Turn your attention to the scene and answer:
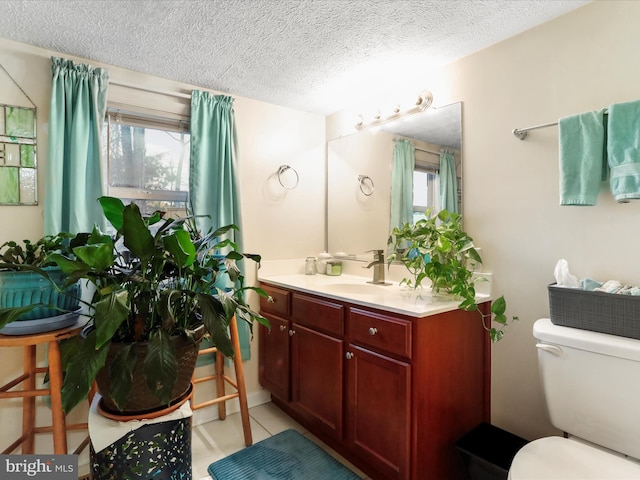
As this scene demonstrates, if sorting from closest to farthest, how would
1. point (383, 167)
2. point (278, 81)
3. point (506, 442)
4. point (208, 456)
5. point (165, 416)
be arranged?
point (165, 416), point (506, 442), point (208, 456), point (278, 81), point (383, 167)

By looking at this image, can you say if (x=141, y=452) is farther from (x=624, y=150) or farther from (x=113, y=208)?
(x=624, y=150)

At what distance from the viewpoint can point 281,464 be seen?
1814 millimetres

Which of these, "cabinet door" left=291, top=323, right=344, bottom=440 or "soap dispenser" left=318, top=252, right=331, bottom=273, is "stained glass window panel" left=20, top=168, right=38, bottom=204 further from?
"soap dispenser" left=318, top=252, right=331, bottom=273

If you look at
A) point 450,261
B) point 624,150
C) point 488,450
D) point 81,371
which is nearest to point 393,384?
point 488,450

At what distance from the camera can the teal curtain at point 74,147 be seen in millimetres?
1755

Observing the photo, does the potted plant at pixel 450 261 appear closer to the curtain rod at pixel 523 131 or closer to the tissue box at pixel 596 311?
the tissue box at pixel 596 311

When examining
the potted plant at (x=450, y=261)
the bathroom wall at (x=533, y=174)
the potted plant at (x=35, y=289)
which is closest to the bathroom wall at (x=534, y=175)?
the bathroom wall at (x=533, y=174)

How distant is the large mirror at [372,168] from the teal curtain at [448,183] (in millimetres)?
25

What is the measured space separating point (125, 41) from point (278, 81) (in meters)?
0.85

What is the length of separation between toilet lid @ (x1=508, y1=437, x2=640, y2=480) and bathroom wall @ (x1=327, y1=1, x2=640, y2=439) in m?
0.45

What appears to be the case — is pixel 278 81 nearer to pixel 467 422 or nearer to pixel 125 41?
pixel 125 41

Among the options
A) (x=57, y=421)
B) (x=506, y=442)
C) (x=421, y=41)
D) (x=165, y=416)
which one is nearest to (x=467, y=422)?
(x=506, y=442)

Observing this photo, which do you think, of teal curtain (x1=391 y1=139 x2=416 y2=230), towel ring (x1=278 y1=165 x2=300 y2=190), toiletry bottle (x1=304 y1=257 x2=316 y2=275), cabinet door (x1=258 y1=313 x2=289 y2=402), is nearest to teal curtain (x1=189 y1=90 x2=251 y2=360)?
cabinet door (x1=258 y1=313 x2=289 y2=402)

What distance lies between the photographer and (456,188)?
6.32 ft
